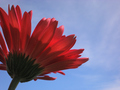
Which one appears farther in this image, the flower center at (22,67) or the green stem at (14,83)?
the flower center at (22,67)

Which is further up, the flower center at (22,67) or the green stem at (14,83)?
the flower center at (22,67)

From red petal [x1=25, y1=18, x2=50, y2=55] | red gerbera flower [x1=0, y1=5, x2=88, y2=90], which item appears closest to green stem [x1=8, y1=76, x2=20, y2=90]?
red gerbera flower [x1=0, y1=5, x2=88, y2=90]

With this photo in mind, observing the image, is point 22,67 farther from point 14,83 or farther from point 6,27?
point 6,27

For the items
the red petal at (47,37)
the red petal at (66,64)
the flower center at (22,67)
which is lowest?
the flower center at (22,67)

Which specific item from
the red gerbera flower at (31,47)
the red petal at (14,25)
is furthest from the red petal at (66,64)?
the red petal at (14,25)

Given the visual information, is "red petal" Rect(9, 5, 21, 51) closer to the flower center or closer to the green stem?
the flower center

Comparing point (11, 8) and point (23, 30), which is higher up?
point (11, 8)

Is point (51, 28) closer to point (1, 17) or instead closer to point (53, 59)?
point (53, 59)

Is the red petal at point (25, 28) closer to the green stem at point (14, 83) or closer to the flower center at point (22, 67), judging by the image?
the flower center at point (22, 67)

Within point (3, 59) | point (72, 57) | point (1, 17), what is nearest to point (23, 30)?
point (1, 17)
